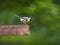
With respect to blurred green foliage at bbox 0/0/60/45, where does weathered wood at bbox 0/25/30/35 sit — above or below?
below

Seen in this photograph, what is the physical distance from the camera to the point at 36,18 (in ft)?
16.2

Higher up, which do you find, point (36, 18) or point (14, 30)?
point (36, 18)

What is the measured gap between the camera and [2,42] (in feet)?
16.3

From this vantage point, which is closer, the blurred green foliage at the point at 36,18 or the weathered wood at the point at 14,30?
the weathered wood at the point at 14,30

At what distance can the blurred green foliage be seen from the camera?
4.68 meters

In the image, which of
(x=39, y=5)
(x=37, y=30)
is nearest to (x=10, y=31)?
(x=39, y=5)

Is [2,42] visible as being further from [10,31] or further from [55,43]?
[10,31]

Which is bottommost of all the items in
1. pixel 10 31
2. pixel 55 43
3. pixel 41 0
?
pixel 10 31

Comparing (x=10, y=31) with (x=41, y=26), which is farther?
(x=41, y=26)

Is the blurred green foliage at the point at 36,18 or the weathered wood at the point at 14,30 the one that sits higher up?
the blurred green foliage at the point at 36,18

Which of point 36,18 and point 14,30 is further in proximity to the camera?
point 36,18

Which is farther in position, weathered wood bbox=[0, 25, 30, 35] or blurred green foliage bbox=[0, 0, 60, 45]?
blurred green foliage bbox=[0, 0, 60, 45]

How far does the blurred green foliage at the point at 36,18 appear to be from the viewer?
4.68 meters

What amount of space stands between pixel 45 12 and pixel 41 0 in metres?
0.22
